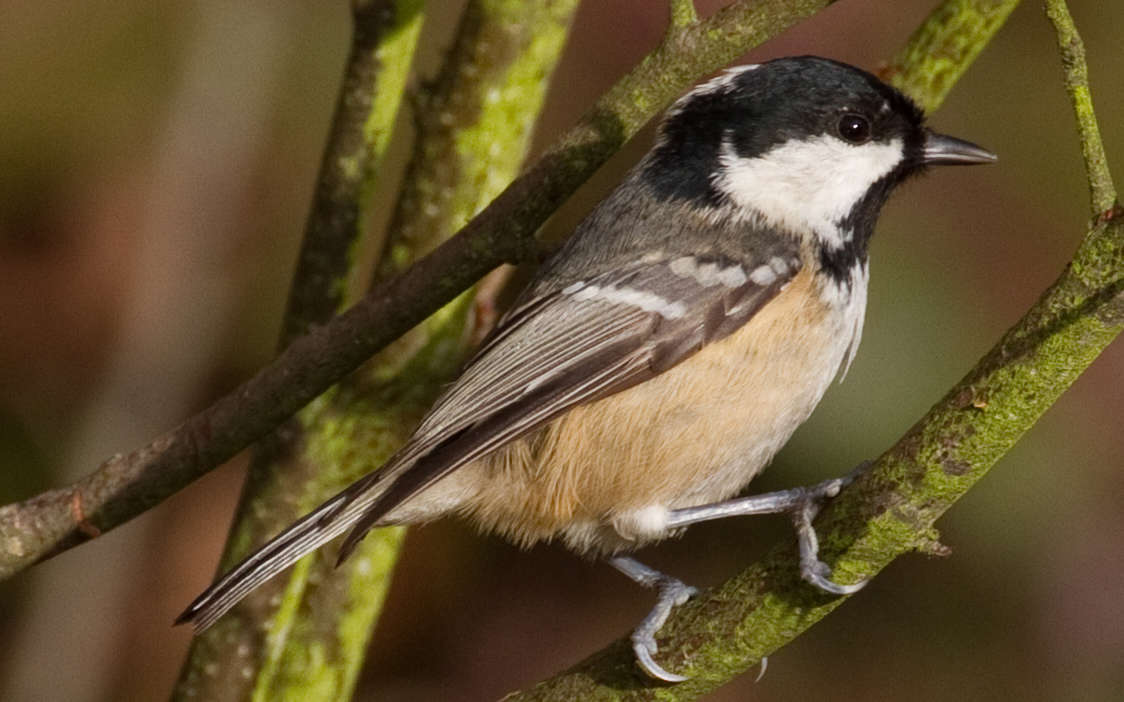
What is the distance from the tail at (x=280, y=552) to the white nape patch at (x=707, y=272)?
557mm

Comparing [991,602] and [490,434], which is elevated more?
[490,434]

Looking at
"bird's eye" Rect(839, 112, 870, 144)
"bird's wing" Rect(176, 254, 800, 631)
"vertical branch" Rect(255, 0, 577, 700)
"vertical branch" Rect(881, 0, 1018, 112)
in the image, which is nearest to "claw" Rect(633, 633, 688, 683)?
"bird's wing" Rect(176, 254, 800, 631)

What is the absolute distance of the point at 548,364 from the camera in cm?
201

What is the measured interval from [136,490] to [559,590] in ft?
3.81

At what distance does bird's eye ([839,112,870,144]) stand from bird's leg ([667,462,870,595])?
564mm

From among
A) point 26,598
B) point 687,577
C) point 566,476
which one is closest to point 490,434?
point 566,476

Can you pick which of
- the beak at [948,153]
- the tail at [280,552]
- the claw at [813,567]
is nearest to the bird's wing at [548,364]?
the tail at [280,552]

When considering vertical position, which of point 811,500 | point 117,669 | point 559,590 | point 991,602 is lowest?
point 117,669

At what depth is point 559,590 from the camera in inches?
112

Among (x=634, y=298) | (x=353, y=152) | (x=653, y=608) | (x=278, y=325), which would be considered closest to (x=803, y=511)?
→ (x=653, y=608)

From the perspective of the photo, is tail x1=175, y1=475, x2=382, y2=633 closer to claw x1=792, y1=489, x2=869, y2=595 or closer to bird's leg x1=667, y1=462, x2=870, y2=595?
bird's leg x1=667, y1=462, x2=870, y2=595

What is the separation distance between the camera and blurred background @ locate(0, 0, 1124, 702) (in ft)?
8.20

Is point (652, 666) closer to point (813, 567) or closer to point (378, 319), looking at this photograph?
point (813, 567)

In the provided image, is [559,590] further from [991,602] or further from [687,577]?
[991,602]
